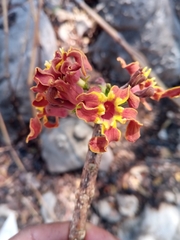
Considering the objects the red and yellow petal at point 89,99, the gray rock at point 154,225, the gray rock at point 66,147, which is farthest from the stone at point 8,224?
the red and yellow petal at point 89,99

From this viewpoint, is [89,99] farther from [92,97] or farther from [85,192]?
[85,192]

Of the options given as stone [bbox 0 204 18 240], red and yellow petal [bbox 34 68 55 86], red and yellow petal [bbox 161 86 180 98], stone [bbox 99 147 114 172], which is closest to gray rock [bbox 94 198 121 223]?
stone [bbox 99 147 114 172]

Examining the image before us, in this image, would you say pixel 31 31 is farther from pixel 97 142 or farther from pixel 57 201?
pixel 97 142

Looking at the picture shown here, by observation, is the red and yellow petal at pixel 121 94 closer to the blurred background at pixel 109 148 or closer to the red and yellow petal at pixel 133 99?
the red and yellow petal at pixel 133 99

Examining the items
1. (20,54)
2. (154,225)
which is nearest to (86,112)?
(154,225)

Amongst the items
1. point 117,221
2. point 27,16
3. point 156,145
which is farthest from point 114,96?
point 27,16

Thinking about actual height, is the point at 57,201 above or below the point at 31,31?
below
